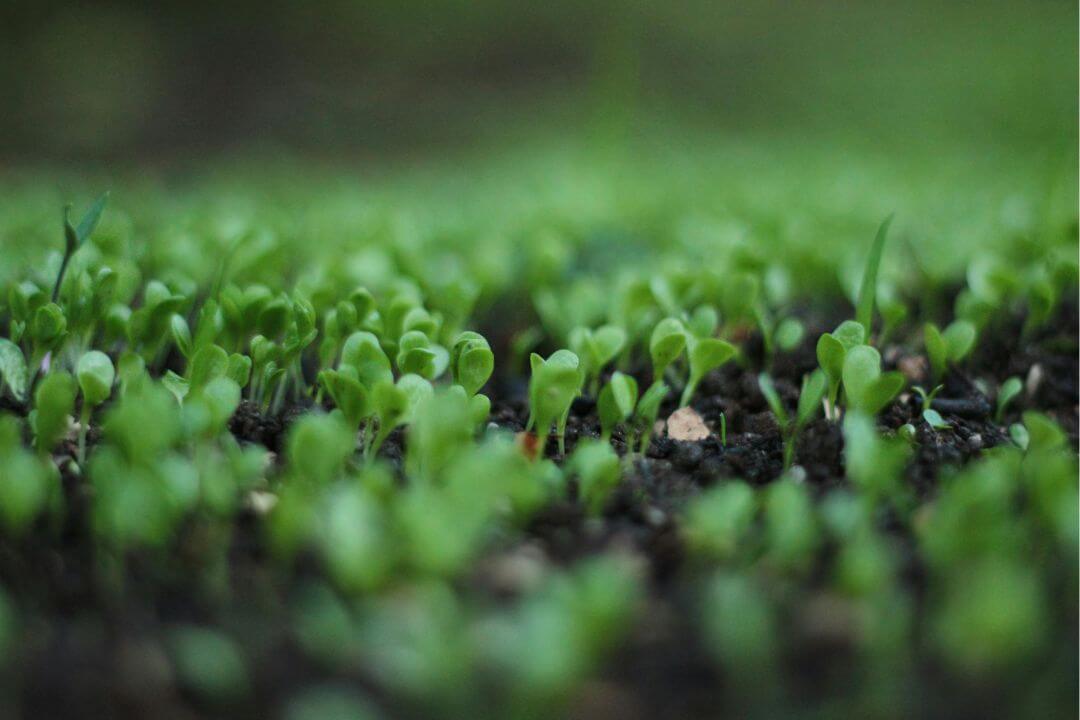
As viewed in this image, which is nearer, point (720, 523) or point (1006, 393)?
point (720, 523)

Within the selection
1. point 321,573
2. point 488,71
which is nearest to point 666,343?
point 321,573

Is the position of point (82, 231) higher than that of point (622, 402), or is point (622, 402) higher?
point (82, 231)

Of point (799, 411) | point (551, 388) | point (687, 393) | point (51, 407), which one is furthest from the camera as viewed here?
point (687, 393)

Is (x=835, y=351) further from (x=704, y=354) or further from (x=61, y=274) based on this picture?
(x=61, y=274)

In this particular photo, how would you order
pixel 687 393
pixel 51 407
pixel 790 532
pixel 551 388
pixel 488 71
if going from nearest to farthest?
pixel 790 532
pixel 51 407
pixel 551 388
pixel 687 393
pixel 488 71

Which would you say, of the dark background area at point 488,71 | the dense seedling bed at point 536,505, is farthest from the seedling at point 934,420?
the dark background area at point 488,71

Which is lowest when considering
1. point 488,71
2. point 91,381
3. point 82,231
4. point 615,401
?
point 488,71

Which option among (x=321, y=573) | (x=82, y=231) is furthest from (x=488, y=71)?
(x=321, y=573)
